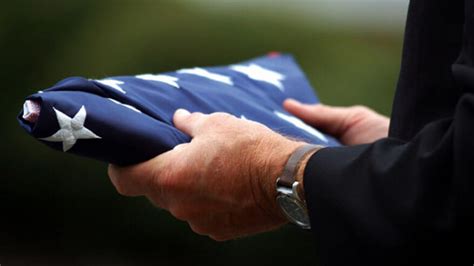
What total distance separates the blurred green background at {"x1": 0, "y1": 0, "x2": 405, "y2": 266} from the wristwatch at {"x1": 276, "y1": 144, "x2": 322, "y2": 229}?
321cm

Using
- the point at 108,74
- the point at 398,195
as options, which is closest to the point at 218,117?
the point at 398,195

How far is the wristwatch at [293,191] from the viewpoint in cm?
153

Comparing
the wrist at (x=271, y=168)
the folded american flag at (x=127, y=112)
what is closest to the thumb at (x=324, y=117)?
the folded american flag at (x=127, y=112)

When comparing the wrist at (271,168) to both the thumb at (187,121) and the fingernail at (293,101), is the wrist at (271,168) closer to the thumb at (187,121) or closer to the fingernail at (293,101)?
the thumb at (187,121)

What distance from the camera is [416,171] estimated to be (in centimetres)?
135

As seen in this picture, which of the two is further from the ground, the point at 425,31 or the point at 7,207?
the point at 425,31

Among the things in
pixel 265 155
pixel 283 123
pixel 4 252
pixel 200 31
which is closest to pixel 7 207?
pixel 4 252

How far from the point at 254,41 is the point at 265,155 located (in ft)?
12.5

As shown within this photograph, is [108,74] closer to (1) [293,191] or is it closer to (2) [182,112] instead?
(2) [182,112]

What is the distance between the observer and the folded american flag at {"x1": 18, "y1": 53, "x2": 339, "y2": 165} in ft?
5.14

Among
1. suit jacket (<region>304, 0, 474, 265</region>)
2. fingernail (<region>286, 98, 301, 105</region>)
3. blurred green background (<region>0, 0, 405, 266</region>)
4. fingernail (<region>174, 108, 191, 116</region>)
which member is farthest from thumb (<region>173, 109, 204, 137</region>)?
blurred green background (<region>0, 0, 405, 266</region>)

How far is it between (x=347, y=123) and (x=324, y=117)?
3.4 inches

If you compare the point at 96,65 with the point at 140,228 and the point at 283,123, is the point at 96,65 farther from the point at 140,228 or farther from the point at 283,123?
the point at 283,123

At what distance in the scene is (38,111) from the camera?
156 cm
